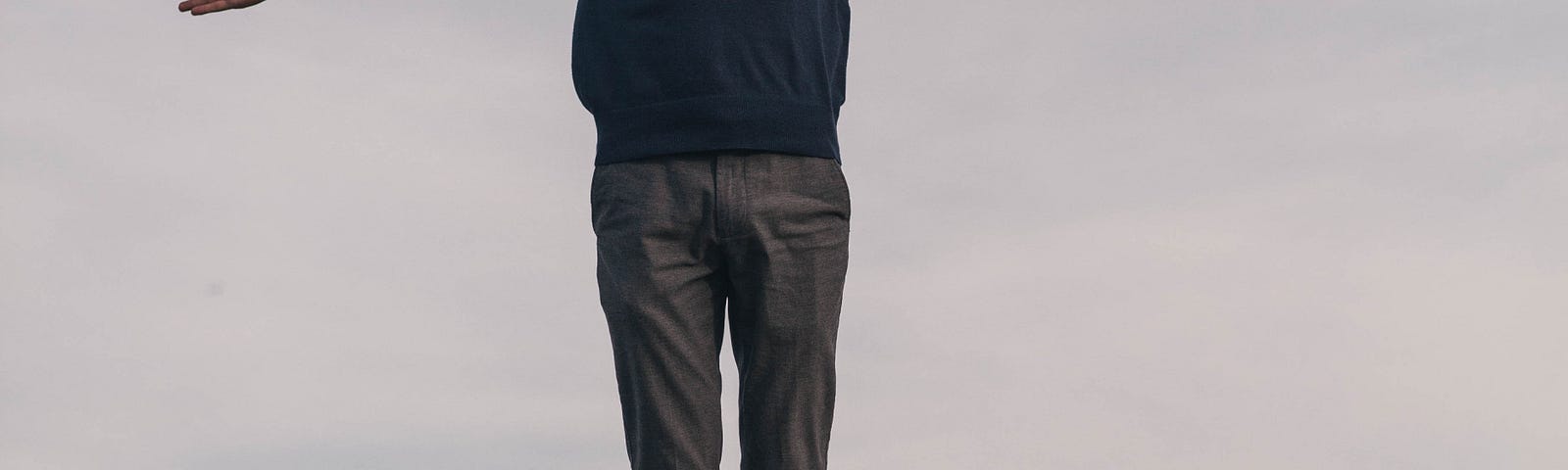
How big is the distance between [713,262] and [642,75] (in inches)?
22.0

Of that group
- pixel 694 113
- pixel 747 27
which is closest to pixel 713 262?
pixel 694 113

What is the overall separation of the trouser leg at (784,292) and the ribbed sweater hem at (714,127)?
5 centimetres

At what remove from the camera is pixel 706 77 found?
12.6 ft

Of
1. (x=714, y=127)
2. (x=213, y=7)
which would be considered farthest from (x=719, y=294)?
(x=213, y=7)

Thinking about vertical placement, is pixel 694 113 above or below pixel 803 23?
below

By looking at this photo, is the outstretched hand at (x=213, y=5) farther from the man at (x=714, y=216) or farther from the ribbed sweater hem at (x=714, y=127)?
the ribbed sweater hem at (x=714, y=127)

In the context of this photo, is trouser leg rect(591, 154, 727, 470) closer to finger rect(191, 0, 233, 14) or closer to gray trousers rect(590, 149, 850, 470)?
gray trousers rect(590, 149, 850, 470)

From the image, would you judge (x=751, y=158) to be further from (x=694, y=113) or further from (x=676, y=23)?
(x=676, y=23)

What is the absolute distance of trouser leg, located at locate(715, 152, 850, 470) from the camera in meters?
3.79

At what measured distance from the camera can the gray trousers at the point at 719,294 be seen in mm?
3793

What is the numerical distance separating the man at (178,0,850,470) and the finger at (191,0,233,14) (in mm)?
1127

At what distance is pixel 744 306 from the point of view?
3932mm

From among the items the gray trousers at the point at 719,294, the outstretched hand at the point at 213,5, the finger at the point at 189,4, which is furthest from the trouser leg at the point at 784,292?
the finger at the point at 189,4

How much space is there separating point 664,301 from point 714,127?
19.5 inches
